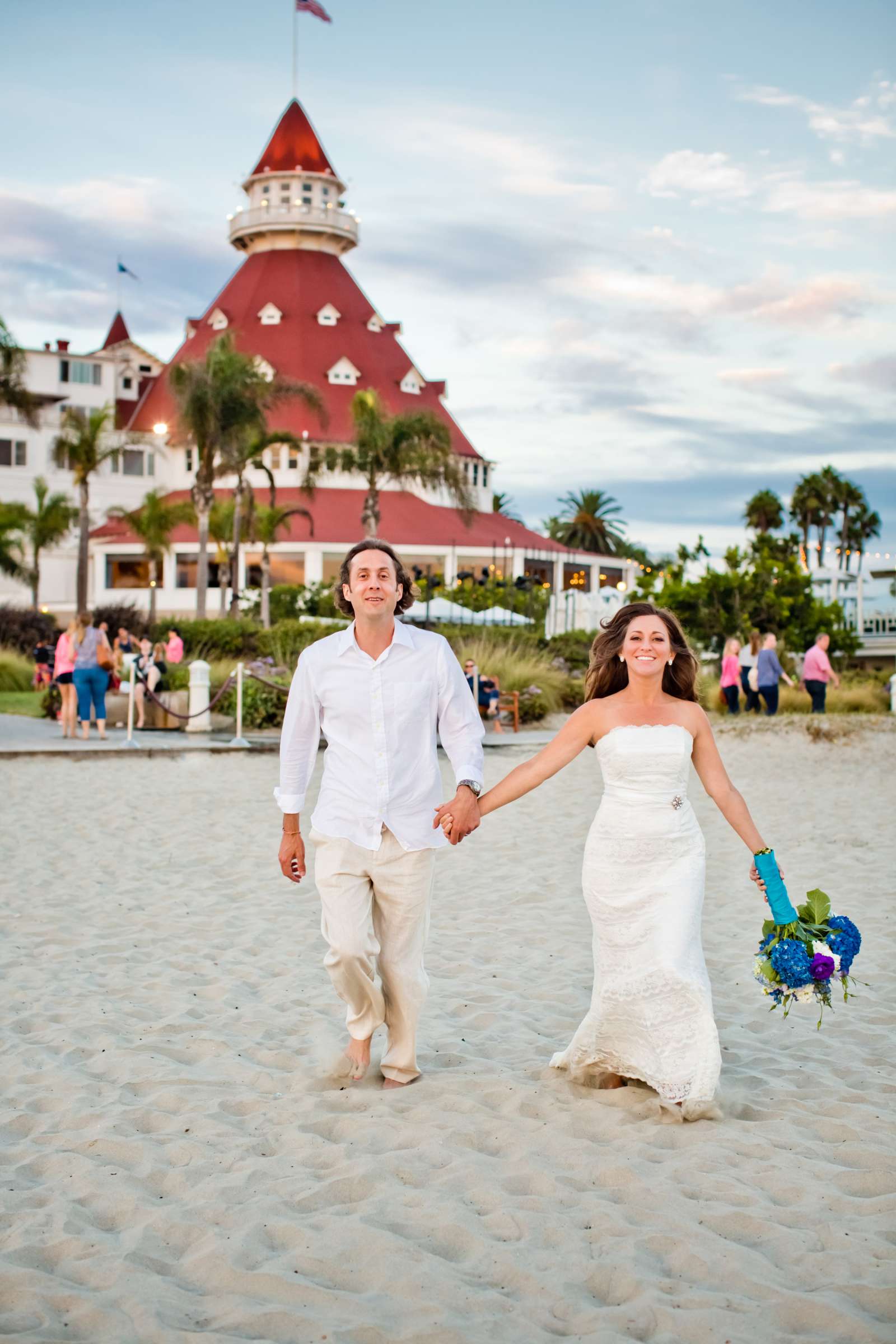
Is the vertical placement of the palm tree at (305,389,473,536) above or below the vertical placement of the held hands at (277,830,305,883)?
above

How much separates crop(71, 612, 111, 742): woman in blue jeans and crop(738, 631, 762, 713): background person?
10.6 meters

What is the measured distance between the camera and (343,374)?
52.1 meters

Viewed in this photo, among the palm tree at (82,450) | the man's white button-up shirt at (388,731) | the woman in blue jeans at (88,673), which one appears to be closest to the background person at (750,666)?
the woman in blue jeans at (88,673)

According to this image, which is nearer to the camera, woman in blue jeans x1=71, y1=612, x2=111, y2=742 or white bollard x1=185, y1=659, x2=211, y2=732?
woman in blue jeans x1=71, y1=612, x2=111, y2=742

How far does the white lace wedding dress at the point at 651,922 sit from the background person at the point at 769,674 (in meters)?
17.3

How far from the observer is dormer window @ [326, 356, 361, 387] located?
5188 centimetres

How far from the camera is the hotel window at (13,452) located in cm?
5657

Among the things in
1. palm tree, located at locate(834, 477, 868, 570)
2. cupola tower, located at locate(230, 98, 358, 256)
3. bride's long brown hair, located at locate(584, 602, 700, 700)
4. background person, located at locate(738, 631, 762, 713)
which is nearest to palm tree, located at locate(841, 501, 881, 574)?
palm tree, located at locate(834, 477, 868, 570)

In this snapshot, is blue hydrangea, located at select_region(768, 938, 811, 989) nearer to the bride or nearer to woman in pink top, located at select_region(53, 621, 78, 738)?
the bride

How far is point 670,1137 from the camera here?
4.14 meters

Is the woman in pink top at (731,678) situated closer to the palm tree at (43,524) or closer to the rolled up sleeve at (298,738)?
the rolled up sleeve at (298,738)

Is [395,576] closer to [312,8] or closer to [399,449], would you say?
[399,449]

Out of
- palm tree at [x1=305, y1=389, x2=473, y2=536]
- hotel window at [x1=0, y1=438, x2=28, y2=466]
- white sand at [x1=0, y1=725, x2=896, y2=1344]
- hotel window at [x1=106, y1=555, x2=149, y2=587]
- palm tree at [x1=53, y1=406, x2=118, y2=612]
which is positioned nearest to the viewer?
white sand at [x1=0, y1=725, x2=896, y2=1344]

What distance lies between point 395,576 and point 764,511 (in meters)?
73.8
